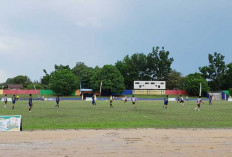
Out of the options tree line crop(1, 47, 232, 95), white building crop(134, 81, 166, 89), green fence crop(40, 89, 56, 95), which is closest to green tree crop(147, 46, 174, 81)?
tree line crop(1, 47, 232, 95)

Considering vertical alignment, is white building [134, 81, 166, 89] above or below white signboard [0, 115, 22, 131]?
above

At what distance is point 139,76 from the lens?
116m

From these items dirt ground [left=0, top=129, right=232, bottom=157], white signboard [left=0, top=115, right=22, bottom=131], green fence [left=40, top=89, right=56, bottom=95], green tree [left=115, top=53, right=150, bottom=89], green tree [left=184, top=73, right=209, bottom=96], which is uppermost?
green tree [left=115, top=53, right=150, bottom=89]

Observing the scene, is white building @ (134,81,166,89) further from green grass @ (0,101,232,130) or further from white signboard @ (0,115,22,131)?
white signboard @ (0,115,22,131)

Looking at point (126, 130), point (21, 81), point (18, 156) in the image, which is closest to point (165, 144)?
point (126, 130)

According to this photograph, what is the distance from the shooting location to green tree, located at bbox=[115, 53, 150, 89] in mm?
112062

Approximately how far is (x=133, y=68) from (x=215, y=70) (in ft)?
114

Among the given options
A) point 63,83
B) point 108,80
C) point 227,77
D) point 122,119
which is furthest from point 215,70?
point 122,119

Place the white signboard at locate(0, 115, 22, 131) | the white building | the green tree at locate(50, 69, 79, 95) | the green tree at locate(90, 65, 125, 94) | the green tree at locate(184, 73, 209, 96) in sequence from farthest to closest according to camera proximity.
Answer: the green tree at locate(184, 73, 209, 96), the green tree at locate(50, 69, 79, 95), the green tree at locate(90, 65, 125, 94), the white building, the white signboard at locate(0, 115, 22, 131)

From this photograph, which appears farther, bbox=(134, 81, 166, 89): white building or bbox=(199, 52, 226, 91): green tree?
bbox=(199, 52, 226, 91): green tree

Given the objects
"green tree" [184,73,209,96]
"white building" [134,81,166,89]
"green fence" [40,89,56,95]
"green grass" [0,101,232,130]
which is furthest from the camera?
"green fence" [40,89,56,95]

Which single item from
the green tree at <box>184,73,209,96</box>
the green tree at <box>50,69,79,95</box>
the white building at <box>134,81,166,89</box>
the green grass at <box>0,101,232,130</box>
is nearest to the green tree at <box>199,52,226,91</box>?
the green tree at <box>184,73,209,96</box>

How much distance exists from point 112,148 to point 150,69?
10689cm

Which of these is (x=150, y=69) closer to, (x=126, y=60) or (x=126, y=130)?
(x=126, y=60)
